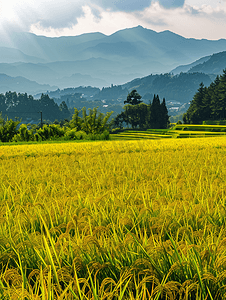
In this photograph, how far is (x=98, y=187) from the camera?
302 centimetres

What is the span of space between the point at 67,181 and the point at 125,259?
2119 millimetres

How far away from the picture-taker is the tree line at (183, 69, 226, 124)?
59.7 meters

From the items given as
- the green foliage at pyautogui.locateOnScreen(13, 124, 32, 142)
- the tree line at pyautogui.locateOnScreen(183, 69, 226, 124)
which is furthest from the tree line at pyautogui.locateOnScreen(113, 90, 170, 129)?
the green foliage at pyautogui.locateOnScreen(13, 124, 32, 142)

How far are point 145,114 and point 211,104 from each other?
22.1 meters

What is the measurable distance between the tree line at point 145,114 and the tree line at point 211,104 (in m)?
9.31

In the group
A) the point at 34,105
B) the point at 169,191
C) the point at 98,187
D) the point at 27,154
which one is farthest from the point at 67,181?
the point at 34,105

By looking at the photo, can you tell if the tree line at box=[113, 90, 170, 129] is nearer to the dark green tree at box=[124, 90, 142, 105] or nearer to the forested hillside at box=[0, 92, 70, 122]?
the dark green tree at box=[124, 90, 142, 105]

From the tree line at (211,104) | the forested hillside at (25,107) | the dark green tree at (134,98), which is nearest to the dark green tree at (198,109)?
the tree line at (211,104)

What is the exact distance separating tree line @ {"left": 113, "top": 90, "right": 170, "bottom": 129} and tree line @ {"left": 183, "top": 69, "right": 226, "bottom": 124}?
367 inches

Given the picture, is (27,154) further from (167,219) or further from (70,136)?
(70,136)

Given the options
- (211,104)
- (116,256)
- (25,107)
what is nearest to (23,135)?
(116,256)

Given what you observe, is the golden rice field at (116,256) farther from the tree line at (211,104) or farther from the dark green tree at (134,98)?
the dark green tree at (134,98)

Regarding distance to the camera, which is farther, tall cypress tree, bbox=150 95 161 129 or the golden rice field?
tall cypress tree, bbox=150 95 161 129

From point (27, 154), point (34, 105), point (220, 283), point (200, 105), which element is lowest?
point (220, 283)
